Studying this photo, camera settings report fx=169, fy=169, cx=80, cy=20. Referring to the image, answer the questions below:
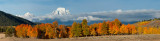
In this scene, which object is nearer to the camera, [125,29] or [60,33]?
[60,33]

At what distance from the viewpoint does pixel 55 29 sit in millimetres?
110938

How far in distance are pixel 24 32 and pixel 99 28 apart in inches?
2094

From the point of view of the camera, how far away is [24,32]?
11425 centimetres

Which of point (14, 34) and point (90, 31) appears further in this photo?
point (90, 31)

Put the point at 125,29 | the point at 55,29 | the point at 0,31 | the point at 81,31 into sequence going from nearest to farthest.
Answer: the point at 55,29 → the point at 81,31 → the point at 125,29 → the point at 0,31

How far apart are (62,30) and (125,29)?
4854 cm

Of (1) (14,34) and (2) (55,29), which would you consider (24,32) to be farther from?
(2) (55,29)

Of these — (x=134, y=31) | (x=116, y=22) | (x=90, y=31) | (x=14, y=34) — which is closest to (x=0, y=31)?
(x=14, y=34)

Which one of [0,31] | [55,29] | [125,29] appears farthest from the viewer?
[0,31]

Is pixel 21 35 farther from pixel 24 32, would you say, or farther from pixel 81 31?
pixel 81 31

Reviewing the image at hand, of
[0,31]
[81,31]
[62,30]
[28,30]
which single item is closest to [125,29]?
[81,31]

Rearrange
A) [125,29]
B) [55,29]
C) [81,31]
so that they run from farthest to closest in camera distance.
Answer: [125,29] → [81,31] → [55,29]

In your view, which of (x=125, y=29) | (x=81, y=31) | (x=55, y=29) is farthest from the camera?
(x=125, y=29)

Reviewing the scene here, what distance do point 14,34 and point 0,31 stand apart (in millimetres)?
63704
